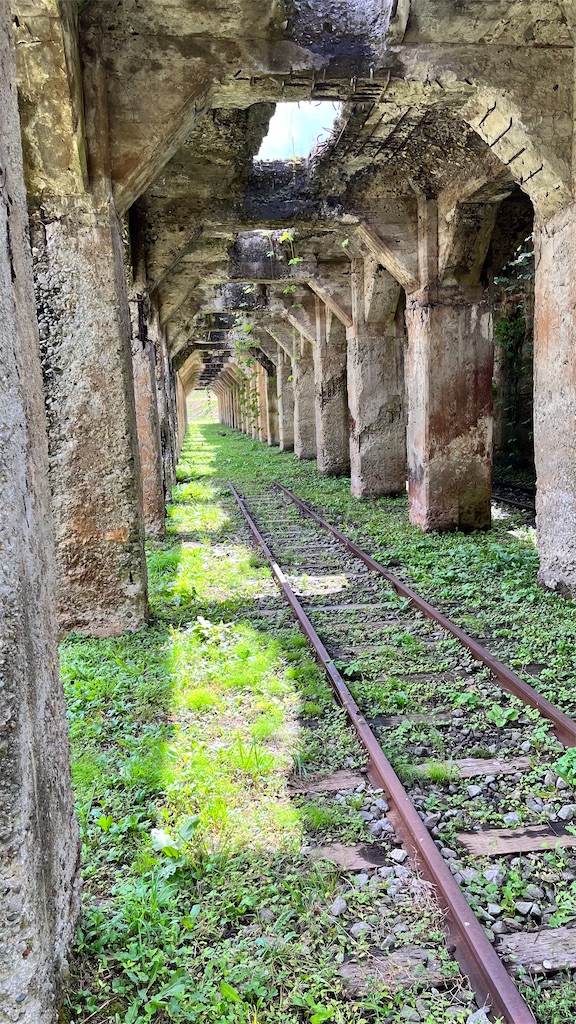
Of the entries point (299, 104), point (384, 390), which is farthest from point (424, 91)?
point (384, 390)

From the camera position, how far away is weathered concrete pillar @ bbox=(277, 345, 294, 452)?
25.2 meters

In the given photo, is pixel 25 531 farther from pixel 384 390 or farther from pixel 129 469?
pixel 384 390

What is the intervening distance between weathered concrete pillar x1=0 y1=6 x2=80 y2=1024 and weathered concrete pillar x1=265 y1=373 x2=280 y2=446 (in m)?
27.1

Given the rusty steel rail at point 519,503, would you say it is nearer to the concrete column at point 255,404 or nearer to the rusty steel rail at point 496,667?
the rusty steel rail at point 496,667

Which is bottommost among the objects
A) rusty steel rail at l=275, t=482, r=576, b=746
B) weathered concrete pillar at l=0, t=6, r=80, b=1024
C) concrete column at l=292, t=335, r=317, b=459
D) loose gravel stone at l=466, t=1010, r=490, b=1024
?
loose gravel stone at l=466, t=1010, r=490, b=1024

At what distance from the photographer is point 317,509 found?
12992 mm

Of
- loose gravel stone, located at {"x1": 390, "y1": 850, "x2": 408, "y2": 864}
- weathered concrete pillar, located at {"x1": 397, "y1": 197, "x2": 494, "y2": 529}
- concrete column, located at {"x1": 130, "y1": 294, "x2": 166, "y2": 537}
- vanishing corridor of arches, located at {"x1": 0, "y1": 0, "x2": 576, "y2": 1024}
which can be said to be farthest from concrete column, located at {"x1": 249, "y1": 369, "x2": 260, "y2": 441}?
loose gravel stone, located at {"x1": 390, "y1": 850, "x2": 408, "y2": 864}

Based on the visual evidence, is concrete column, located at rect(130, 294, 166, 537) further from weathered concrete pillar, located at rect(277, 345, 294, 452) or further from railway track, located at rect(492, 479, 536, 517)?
weathered concrete pillar, located at rect(277, 345, 294, 452)

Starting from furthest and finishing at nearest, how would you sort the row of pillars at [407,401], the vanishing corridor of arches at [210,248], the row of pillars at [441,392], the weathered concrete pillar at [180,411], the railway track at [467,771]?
the weathered concrete pillar at [180,411] < the row of pillars at [407,401] < the row of pillars at [441,392] < the railway track at [467,771] < the vanishing corridor of arches at [210,248]

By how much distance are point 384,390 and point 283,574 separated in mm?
6442

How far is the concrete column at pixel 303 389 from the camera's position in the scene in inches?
838

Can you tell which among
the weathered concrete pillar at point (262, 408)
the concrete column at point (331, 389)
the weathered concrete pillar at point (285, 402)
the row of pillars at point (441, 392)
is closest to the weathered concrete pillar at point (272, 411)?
the weathered concrete pillar at point (262, 408)

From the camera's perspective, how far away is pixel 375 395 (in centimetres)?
1343

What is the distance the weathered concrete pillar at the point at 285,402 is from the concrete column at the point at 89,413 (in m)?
19.3
